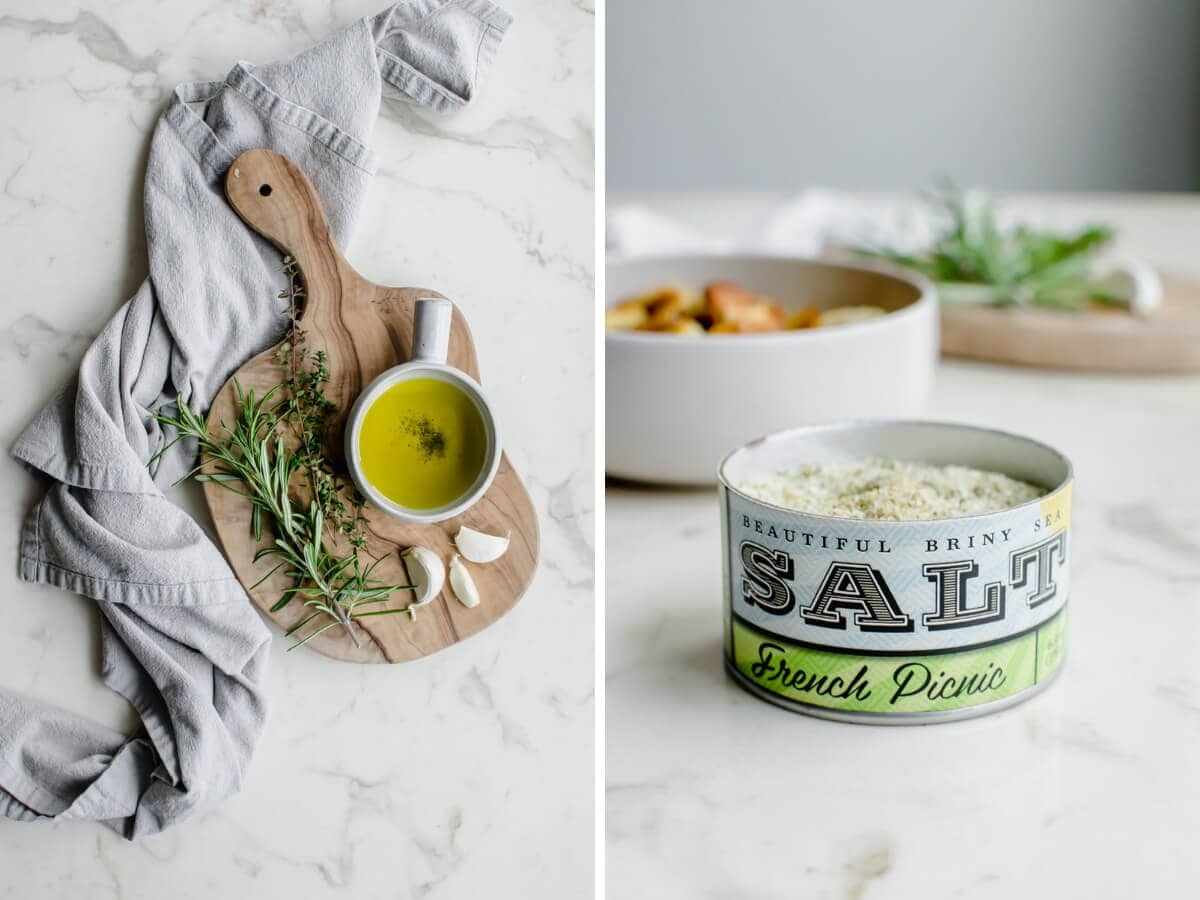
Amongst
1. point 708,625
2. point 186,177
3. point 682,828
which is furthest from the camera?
point 708,625

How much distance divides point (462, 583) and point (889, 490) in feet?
1.07

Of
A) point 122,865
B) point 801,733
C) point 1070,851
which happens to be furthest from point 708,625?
point 122,865

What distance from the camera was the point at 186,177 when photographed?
561mm

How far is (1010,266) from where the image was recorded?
164 centimetres

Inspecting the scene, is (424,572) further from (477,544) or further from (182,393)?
(182,393)

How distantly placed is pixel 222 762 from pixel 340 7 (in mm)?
345

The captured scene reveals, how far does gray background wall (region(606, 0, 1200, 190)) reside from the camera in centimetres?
321

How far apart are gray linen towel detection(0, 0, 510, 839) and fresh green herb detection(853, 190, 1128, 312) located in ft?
3.95

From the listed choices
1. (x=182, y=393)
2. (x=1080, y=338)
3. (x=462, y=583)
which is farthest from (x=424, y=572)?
(x=1080, y=338)

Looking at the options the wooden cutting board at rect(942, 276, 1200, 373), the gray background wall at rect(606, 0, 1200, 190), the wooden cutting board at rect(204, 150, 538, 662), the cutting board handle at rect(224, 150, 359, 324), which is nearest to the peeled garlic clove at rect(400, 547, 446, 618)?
the wooden cutting board at rect(204, 150, 538, 662)

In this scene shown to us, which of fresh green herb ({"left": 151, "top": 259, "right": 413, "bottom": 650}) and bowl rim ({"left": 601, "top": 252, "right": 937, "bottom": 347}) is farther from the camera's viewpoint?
bowl rim ({"left": 601, "top": 252, "right": 937, "bottom": 347})

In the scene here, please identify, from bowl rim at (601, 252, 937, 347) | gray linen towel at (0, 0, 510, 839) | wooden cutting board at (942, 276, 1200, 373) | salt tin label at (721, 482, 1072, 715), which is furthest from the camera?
wooden cutting board at (942, 276, 1200, 373)

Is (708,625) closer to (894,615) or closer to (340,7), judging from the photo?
(894,615)

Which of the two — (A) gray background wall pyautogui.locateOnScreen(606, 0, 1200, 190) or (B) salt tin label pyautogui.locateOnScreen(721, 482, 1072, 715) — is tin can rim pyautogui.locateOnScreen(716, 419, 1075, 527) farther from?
(A) gray background wall pyautogui.locateOnScreen(606, 0, 1200, 190)
